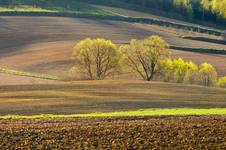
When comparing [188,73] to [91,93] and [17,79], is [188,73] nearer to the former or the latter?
[17,79]

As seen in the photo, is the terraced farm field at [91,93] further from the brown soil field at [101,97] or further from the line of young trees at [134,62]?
the line of young trees at [134,62]

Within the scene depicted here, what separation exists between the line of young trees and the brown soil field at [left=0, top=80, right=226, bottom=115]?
60.7ft

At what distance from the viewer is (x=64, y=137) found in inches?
1166

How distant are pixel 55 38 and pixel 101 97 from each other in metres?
60.2

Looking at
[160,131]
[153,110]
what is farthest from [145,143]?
[153,110]

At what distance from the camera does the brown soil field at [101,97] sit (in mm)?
47500

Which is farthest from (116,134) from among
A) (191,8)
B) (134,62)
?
(191,8)

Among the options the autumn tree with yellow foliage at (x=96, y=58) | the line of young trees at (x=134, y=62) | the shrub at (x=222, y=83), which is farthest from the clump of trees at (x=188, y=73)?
the autumn tree with yellow foliage at (x=96, y=58)


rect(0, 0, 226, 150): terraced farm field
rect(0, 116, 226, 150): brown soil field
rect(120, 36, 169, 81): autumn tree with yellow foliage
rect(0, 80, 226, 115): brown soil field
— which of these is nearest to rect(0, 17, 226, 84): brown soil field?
rect(0, 0, 226, 150): terraced farm field

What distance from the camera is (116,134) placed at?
30.1 metres

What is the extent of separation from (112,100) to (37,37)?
6280cm

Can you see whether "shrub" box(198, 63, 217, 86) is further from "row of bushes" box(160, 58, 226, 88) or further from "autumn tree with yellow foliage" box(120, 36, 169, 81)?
"autumn tree with yellow foliage" box(120, 36, 169, 81)

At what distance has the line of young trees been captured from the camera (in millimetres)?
85188

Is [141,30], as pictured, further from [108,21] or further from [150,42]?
[150,42]
